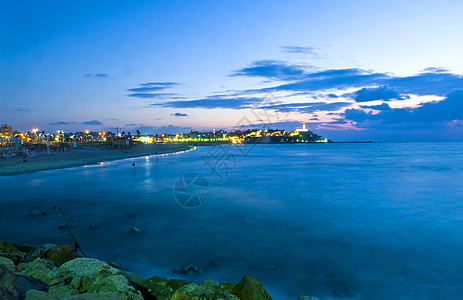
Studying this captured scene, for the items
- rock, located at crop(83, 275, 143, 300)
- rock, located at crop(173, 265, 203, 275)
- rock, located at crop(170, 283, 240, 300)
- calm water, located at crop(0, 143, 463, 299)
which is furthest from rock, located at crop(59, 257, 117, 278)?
rock, located at crop(173, 265, 203, 275)

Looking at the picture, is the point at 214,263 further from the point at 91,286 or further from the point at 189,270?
the point at 91,286

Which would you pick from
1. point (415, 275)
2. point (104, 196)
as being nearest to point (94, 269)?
point (415, 275)

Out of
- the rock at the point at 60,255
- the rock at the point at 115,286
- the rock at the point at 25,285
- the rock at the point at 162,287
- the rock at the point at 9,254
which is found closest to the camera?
the rock at the point at 25,285

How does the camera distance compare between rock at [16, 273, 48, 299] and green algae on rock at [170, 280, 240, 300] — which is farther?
rock at [16, 273, 48, 299]

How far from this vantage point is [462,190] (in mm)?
22719

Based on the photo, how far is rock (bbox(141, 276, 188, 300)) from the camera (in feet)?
17.6

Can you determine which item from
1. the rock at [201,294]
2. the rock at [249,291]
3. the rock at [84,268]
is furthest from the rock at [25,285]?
the rock at [249,291]

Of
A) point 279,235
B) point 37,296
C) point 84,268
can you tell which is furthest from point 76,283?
point 279,235

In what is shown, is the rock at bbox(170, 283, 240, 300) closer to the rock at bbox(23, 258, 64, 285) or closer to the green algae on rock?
the green algae on rock

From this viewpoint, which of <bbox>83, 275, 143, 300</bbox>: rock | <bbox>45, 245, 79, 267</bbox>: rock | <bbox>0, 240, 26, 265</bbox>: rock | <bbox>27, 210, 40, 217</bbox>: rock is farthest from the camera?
<bbox>27, 210, 40, 217</bbox>: rock

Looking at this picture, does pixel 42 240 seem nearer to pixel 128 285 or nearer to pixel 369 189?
pixel 128 285

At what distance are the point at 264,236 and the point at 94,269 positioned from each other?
6650 mm

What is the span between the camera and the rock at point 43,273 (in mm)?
5133

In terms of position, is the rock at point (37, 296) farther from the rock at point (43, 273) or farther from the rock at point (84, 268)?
the rock at point (84, 268)
